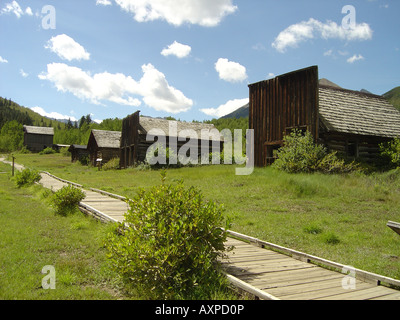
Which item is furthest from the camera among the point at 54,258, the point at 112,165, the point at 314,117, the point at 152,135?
the point at 112,165

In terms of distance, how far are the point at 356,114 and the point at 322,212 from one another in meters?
13.9

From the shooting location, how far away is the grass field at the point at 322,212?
6.72 metres

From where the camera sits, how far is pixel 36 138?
263 feet

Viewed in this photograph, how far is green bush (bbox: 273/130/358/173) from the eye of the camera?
17172mm

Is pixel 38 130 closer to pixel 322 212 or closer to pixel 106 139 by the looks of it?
pixel 106 139

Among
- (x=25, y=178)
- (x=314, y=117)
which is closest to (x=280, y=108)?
(x=314, y=117)

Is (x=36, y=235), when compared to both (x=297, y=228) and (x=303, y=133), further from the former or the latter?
(x=303, y=133)

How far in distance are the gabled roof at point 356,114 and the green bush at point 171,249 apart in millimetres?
15727

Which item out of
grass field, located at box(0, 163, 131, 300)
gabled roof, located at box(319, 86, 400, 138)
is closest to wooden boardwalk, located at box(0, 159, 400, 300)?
grass field, located at box(0, 163, 131, 300)

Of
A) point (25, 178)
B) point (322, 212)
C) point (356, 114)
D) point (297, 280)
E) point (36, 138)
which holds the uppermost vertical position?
point (36, 138)

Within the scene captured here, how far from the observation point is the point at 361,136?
20391 millimetres

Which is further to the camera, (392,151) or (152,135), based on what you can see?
(152,135)

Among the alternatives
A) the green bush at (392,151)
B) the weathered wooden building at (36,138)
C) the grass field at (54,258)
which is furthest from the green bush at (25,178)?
the weathered wooden building at (36,138)
